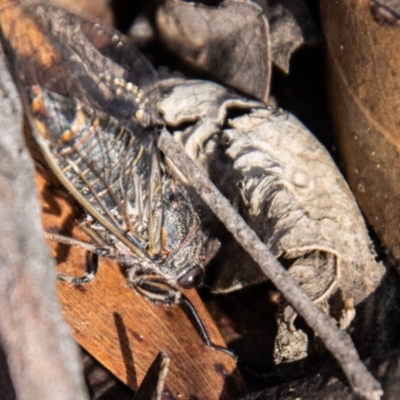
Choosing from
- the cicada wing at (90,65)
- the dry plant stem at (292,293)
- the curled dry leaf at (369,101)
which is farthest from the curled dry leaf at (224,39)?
the dry plant stem at (292,293)

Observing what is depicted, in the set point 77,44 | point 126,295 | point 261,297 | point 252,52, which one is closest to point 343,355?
point 261,297

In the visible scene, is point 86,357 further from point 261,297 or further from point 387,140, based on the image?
point 387,140

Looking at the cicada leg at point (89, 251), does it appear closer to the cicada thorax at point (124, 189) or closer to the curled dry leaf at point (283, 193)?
the cicada thorax at point (124, 189)

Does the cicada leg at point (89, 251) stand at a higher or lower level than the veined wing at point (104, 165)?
lower

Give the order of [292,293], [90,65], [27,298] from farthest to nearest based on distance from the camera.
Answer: [90,65]
[292,293]
[27,298]

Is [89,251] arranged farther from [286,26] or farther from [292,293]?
[286,26]

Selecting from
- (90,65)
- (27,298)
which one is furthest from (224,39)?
(27,298)
